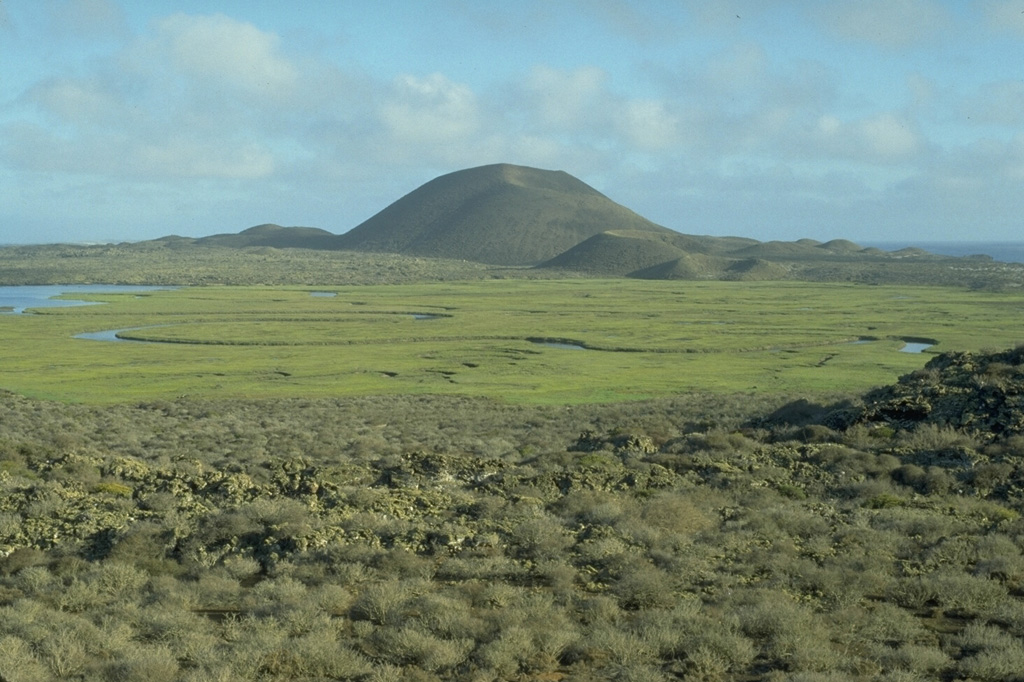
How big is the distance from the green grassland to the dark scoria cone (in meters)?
16.2

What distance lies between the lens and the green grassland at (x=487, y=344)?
160 ft

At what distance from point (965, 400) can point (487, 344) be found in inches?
1817

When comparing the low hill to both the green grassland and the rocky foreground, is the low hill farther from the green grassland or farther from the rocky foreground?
the rocky foreground

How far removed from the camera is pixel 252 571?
13836 millimetres

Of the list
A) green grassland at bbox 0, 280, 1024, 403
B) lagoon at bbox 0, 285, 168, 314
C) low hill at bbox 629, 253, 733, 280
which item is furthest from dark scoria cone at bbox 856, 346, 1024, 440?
low hill at bbox 629, 253, 733, 280

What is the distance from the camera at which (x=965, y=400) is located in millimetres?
24781

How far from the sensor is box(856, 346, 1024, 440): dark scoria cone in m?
23.3

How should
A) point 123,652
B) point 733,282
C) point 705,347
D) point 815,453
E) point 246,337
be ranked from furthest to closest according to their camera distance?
point 733,282 < point 246,337 < point 705,347 < point 815,453 < point 123,652

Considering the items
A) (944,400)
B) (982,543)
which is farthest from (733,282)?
(982,543)

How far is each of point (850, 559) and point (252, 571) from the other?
8.38 metres

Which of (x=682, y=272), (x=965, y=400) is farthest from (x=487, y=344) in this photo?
(x=682, y=272)

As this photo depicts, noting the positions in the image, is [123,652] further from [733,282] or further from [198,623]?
[733,282]

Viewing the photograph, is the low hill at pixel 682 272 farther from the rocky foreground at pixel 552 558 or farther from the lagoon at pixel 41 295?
the rocky foreground at pixel 552 558

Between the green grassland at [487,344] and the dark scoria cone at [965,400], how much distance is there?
53.2 ft
